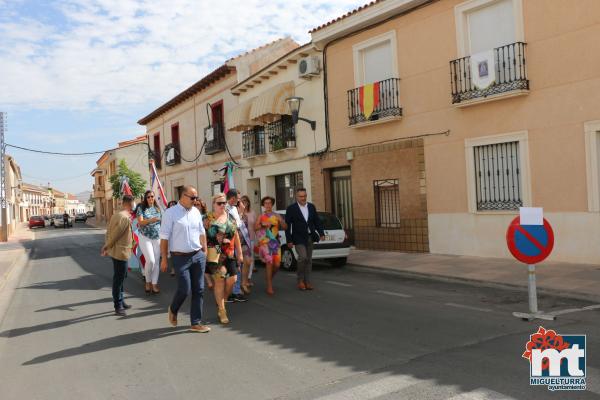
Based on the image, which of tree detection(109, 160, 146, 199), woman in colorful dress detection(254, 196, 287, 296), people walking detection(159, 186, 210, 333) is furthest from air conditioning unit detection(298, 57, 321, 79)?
tree detection(109, 160, 146, 199)

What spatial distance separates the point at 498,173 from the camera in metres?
11.3

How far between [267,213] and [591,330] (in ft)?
15.9

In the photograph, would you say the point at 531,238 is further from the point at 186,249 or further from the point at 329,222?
the point at 329,222

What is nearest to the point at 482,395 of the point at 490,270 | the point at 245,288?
the point at 245,288

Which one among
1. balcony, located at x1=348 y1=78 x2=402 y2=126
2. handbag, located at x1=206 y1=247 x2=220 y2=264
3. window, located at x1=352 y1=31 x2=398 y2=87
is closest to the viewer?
handbag, located at x1=206 y1=247 x2=220 y2=264

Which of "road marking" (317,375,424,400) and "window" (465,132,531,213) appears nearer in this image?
"road marking" (317,375,424,400)

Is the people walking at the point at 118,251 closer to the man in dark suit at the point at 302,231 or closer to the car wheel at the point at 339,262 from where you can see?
the man in dark suit at the point at 302,231

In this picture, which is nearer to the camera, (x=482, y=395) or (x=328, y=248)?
(x=482, y=395)

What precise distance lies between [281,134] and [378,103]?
5343 millimetres

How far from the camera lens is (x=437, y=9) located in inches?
482

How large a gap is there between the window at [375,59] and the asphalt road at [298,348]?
23.3ft

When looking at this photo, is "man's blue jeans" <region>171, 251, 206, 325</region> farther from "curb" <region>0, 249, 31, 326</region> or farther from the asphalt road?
"curb" <region>0, 249, 31, 326</region>

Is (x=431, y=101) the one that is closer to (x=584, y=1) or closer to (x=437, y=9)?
(x=437, y=9)

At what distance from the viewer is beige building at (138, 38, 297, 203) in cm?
2180
